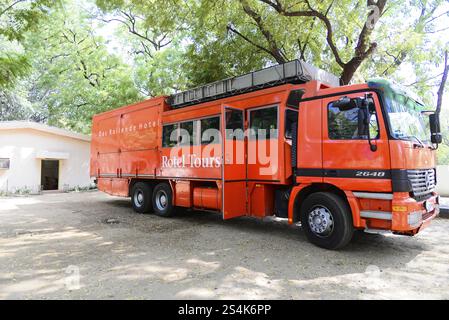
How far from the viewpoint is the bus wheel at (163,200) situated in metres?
9.30

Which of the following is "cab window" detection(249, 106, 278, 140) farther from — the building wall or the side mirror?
the building wall

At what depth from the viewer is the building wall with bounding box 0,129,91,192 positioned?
17172mm

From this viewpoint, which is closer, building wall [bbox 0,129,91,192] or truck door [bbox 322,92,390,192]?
truck door [bbox 322,92,390,192]

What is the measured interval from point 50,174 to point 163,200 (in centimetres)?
1405

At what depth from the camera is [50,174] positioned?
20375mm

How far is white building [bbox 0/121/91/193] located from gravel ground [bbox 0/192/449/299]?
34.9ft

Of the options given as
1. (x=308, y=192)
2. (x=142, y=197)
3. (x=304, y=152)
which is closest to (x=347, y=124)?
(x=304, y=152)

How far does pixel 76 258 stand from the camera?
538 cm

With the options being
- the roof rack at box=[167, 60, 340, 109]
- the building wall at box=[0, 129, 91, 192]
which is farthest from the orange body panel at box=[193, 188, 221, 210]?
the building wall at box=[0, 129, 91, 192]

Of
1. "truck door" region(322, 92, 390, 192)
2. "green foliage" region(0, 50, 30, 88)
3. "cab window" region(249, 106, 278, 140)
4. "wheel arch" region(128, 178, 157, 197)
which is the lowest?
"wheel arch" region(128, 178, 157, 197)

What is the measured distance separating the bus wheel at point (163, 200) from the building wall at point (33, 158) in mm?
11387

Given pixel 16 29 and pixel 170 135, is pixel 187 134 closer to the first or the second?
pixel 170 135

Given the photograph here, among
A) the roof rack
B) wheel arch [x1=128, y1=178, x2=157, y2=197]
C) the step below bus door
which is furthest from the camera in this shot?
wheel arch [x1=128, y1=178, x2=157, y2=197]
